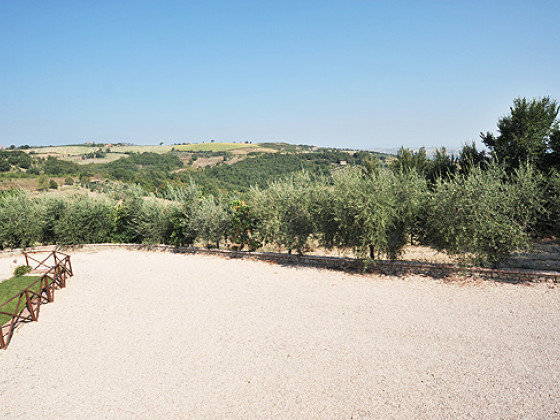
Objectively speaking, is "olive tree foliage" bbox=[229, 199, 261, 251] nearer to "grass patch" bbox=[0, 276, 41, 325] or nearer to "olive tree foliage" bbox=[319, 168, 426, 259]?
"olive tree foliage" bbox=[319, 168, 426, 259]

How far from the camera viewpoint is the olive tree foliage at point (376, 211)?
10.0 metres

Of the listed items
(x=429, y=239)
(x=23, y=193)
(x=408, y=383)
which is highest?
(x=23, y=193)

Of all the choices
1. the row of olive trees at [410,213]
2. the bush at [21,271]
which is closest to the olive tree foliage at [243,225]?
the row of olive trees at [410,213]

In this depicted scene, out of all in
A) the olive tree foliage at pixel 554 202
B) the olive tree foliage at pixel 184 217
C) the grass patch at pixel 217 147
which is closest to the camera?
the olive tree foliage at pixel 554 202

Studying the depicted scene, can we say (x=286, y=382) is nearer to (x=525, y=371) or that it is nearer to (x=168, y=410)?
(x=168, y=410)

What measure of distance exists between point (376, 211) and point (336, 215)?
1.33m

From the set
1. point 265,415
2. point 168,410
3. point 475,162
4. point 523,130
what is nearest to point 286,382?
point 265,415

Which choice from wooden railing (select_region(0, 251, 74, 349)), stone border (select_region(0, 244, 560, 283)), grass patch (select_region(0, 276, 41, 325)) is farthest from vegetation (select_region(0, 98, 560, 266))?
grass patch (select_region(0, 276, 41, 325))

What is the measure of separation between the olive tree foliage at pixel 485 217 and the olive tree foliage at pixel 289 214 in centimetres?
416

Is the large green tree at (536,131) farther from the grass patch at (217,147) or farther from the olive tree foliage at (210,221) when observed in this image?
the grass patch at (217,147)

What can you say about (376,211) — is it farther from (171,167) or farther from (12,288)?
(171,167)

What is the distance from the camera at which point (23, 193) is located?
17.8 metres

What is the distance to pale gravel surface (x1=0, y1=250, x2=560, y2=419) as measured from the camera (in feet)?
16.0

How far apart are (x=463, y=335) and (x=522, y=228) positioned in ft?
14.6
